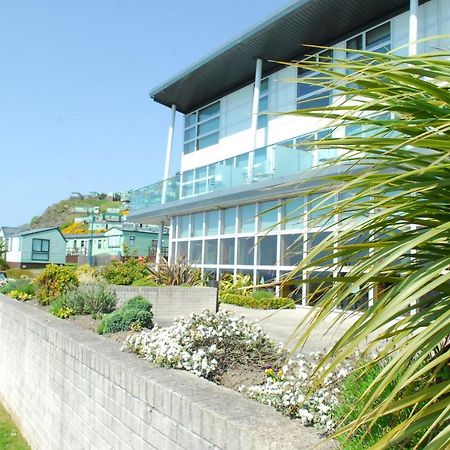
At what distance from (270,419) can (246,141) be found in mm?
21029

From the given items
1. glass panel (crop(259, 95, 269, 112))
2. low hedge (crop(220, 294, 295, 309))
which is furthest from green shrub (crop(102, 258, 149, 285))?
glass panel (crop(259, 95, 269, 112))

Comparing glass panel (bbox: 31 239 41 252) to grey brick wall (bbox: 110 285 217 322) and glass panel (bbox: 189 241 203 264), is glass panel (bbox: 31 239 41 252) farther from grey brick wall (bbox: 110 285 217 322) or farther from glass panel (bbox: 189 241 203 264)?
grey brick wall (bbox: 110 285 217 322)

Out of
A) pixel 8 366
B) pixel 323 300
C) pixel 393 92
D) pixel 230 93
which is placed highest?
pixel 230 93

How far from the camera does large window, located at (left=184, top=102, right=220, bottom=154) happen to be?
25628mm

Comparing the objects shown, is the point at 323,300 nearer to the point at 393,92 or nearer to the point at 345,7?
the point at 393,92

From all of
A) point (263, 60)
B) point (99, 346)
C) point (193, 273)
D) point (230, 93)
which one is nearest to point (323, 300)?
point (99, 346)

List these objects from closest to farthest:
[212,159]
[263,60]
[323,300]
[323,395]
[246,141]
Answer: [323,300], [323,395], [263,60], [246,141], [212,159]

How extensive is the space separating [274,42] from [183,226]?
9.00m

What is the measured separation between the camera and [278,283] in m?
1.92

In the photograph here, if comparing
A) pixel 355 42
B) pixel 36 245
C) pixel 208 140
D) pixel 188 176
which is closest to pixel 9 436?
pixel 188 176

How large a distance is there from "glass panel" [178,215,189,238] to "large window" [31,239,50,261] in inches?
1714

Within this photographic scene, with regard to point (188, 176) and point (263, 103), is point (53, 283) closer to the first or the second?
point (188, 176)

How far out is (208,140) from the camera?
2608cm

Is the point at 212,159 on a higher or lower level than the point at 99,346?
higher
